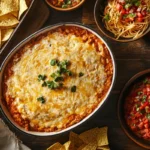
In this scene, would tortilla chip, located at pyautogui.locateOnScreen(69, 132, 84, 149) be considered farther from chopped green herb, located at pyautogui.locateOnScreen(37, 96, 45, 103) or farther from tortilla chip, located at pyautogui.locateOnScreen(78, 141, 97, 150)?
chopped green herb, located at pyautogui.locateOnScreen(37, 96, 45, 103)

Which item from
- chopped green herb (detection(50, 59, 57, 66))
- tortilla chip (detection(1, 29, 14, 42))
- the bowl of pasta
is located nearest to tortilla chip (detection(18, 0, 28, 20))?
tortilla chip (detection(1, 29, 14, 42))

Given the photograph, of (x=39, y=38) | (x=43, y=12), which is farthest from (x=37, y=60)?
(x=43, y=12)

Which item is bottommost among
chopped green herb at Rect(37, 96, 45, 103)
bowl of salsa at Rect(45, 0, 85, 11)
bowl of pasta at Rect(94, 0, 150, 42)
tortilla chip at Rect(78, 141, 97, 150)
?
tortilla chip at Rect(78, 141, 97, 150)

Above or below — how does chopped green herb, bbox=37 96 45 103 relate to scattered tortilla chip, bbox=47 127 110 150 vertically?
above

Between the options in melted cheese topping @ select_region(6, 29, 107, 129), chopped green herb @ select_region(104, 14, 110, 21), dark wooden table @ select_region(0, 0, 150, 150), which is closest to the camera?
melted cheese topping @ select_region(6, 29, 107, 129)

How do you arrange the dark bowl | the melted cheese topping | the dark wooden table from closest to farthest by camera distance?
1. the melted cheese topping
2. the dark bowl
3. the dark wooden table

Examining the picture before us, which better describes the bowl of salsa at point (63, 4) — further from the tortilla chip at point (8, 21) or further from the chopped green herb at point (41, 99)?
the chopped green herb at point (41, 99)

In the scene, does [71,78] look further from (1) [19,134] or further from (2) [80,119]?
(1) [19,134]
